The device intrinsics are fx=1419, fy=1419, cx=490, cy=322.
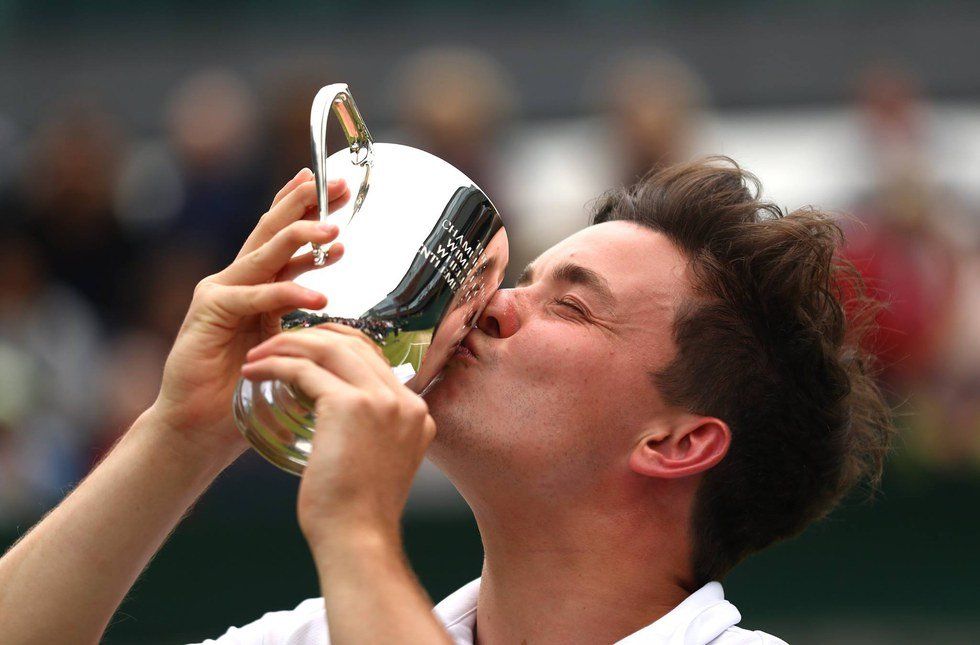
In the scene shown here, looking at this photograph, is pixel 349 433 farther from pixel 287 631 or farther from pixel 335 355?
pixel 287 631

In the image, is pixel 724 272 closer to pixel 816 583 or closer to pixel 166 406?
pixel 166 406

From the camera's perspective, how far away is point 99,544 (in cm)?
266

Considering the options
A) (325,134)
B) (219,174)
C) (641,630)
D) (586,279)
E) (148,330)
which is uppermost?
(325,134)

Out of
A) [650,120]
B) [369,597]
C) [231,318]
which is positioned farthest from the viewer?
[650,120]

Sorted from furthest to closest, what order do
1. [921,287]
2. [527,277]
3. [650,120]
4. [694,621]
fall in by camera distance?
[650,120]
[921,287]
[527,277]
[694,621]

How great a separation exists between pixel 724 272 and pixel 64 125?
4157 millimetres

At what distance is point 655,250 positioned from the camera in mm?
2957

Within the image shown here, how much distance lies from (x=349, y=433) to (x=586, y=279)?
3.06ft

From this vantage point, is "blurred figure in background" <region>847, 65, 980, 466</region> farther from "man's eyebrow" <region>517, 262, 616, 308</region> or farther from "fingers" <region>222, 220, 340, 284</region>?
"fingers" <region>222, 220, 340, 284</region>

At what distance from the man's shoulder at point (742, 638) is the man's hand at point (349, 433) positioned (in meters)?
0.78

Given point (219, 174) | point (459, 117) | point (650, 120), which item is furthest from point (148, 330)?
point (650, 120)

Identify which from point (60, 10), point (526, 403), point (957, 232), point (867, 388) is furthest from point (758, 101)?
point (526, 403)

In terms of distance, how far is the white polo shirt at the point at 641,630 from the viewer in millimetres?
2594

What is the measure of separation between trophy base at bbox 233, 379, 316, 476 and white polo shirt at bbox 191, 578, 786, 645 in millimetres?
463
